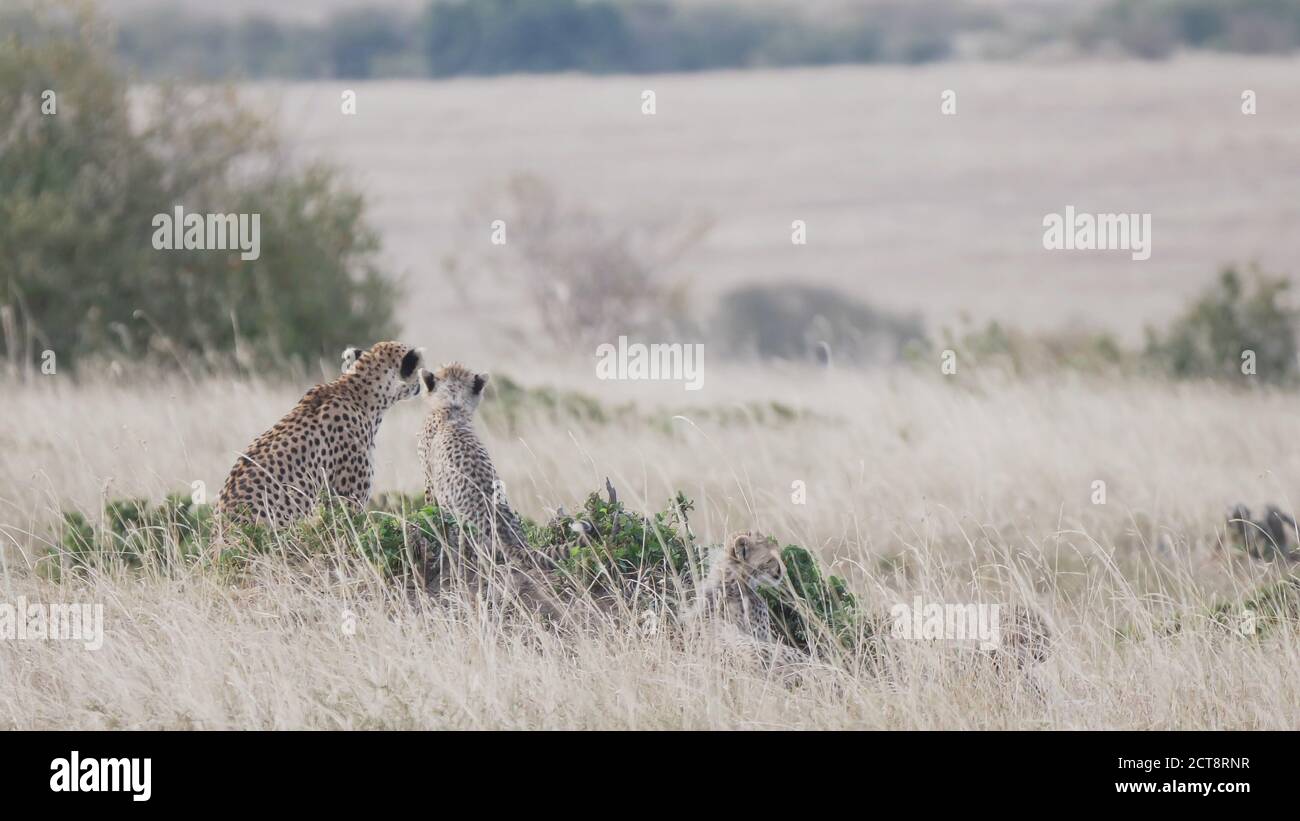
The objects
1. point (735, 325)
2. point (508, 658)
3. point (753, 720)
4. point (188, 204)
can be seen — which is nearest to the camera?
point (753, 720)

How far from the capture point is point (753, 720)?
186 inches

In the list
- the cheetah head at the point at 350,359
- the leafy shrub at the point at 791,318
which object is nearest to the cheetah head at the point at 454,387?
the cheetah head at the point at 350,359

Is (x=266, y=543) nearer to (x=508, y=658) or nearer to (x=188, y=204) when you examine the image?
(x=508, y=658)

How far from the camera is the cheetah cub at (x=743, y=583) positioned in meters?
5.23

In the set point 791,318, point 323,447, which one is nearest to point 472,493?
point 323,447

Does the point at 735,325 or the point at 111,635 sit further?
the point at 735,325

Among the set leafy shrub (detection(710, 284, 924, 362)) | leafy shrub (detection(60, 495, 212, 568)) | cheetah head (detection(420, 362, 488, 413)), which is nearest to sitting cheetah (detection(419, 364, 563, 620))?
cheetah head (detection(420, 362, 488, 413))

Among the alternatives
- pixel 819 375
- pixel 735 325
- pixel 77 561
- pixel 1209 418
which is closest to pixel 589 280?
pixel 735 325

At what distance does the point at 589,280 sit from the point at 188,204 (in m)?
17.4

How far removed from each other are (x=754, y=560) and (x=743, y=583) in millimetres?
87

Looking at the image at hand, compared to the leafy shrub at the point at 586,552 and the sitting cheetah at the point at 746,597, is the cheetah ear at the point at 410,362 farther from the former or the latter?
the sitting cheetah at the point at 746,597

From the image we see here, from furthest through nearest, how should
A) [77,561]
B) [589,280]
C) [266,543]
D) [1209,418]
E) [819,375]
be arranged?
1. [589,280]
2. [819,375]
3. [1209,418]
4. [77,561]
5. [266,543]

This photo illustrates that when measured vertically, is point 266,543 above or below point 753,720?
above

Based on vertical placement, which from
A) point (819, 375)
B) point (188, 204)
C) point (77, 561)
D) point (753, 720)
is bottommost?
point (753, 720)
